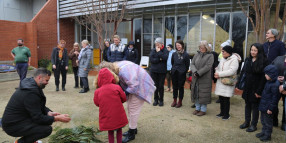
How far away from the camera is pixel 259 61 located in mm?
3967


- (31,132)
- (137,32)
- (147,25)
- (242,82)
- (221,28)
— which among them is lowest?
(31,132)

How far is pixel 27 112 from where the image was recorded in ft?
9.52

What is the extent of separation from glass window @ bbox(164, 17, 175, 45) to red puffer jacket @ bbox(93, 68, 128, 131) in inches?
335

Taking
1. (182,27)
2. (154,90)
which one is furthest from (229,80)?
(182,27)

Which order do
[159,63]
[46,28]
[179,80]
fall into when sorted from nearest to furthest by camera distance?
[179,80] < [159,63] < [46,28]

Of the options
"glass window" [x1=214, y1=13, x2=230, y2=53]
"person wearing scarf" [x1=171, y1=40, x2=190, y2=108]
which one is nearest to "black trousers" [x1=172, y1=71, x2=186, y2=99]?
"person wearing scarf" [x1=171, y1=40, x2=190, y2=108]

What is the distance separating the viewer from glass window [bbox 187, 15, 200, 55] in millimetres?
10516

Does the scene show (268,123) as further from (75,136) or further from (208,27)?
(208,27)

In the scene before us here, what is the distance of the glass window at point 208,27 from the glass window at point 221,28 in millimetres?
242

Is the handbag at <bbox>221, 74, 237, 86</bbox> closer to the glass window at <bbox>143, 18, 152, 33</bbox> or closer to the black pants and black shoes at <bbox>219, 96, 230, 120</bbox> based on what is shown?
the black pants and black shoes at <bbox>219, 96, 230, 120</bbox>

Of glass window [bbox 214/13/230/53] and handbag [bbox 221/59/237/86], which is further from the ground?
glass window [bbox 214/13/230/53]

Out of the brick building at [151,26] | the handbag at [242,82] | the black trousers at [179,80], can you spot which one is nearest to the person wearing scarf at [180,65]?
the black trousers at [179,80]

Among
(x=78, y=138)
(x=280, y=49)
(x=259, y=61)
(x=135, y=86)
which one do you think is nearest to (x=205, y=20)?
(x=280, y=49)

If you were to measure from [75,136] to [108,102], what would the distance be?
3.33 ft
